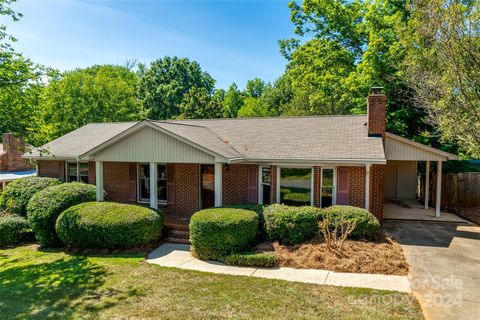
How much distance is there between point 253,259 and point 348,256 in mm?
2791

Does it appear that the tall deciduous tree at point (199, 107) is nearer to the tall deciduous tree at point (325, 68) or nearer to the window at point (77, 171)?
the tall deciduous tree at point (325, 68)

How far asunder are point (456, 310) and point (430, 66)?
1284 centimetres

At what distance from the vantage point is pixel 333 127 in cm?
1508

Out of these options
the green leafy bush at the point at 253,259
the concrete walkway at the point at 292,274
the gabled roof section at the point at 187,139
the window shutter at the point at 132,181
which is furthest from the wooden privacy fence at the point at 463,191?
the window shutter at the point at 132,181

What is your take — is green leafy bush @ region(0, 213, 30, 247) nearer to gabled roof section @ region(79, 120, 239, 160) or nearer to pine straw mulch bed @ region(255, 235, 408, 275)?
gabled roof section @ region(79, 120, 239, 160)

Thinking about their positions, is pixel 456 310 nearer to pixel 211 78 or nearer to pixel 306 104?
pixel 306 104

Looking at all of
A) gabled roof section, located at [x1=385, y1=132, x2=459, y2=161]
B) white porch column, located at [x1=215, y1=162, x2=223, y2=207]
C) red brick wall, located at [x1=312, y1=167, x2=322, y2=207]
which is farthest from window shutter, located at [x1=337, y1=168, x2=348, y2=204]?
white porch column, located at [x1=215, y1=162, x2=223, y2=207]

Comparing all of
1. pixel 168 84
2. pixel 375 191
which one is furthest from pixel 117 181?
pixel 168 84

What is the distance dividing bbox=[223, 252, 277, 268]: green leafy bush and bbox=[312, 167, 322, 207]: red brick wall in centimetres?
366

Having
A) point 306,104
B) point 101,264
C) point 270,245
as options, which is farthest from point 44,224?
point 306,104

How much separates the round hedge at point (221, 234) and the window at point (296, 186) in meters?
2.85

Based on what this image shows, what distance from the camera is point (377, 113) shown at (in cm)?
1330

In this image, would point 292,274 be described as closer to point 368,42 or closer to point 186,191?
point 186,191

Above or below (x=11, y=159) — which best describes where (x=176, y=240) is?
below
